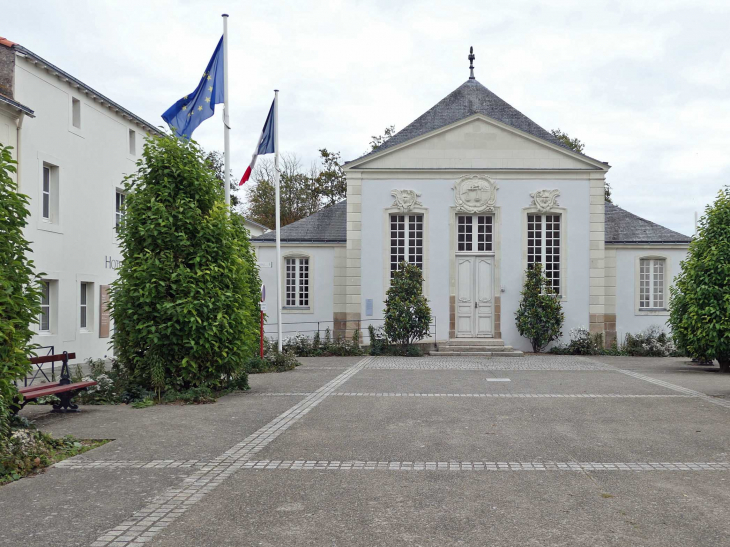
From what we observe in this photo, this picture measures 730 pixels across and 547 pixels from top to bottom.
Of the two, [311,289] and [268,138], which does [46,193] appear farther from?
[311,289]

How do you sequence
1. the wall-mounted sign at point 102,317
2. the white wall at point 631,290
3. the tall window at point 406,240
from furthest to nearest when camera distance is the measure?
the white wall at point 631,290
the tall window at point 406,240
the wall-mounted sign at point 102,317

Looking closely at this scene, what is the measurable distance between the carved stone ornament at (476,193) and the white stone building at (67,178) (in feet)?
33.8

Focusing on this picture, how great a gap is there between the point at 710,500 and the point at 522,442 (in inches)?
101

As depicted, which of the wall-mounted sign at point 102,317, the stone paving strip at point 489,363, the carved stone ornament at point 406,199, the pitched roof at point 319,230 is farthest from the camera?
the pitched roof at point 319,230

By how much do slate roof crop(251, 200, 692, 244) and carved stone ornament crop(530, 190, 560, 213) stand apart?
278 cm

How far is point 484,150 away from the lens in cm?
2405

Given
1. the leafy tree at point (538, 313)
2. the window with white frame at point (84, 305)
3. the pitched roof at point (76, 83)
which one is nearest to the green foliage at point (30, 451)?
the pitched roof at point (76, 83)

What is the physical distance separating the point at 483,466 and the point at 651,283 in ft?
66.6

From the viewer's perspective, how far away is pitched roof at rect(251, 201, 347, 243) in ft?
85.0

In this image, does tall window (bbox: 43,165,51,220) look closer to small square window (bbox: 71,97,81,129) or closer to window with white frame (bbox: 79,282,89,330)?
small square window (bbox: 71,97,81,129)

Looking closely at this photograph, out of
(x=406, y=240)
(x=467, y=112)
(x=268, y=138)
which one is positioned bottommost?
(x=406, y=240)

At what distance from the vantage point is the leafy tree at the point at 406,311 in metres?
22.5

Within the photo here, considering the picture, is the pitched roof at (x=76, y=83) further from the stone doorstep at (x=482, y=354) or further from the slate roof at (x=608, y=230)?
the stone doorstep at (x=482, y=354)

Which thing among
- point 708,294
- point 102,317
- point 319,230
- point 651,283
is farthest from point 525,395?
point 319,230
